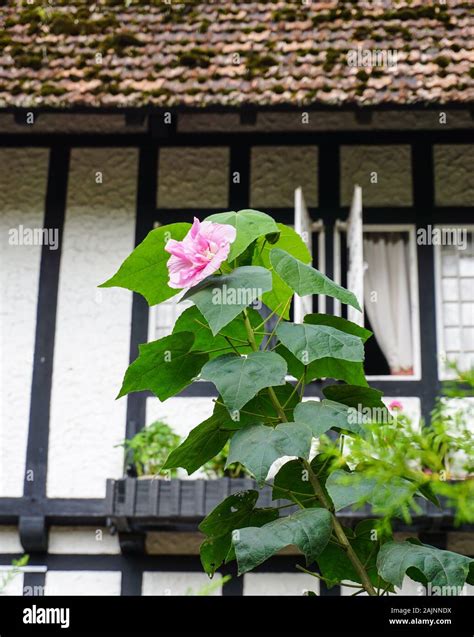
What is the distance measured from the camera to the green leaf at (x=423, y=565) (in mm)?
1229

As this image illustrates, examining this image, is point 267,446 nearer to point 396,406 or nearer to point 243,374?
point 243,374

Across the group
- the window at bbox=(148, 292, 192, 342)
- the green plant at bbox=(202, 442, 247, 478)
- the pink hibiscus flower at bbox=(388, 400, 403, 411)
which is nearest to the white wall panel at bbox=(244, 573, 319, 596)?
the green plant at bbox=(202, 442, 247, 478)

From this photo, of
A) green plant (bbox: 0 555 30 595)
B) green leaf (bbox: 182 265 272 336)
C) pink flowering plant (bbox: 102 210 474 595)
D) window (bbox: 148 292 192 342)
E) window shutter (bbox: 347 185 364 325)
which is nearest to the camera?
green plant (bbox: 0 555 30 595)

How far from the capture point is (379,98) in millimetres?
8281

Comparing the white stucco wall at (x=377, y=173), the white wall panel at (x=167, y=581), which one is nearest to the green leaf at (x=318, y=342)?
the white wall panel at (x=167, y=581)

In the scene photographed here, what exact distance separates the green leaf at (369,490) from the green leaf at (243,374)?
0.18 meters

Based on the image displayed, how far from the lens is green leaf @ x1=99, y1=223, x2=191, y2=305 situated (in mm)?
1606

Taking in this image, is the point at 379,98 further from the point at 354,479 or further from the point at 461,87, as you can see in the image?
the point at 354,479

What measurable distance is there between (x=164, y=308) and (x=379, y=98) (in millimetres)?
2509

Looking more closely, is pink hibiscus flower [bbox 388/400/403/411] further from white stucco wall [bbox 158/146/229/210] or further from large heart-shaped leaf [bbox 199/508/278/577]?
white stucco wall [bbox 158/146/229/210]

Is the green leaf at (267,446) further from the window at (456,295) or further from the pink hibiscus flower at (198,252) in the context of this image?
A: the window at (456,295)

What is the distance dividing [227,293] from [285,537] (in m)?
0.35

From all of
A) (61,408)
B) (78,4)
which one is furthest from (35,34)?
(61,408)

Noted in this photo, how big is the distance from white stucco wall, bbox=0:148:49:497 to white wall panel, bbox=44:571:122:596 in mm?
735
